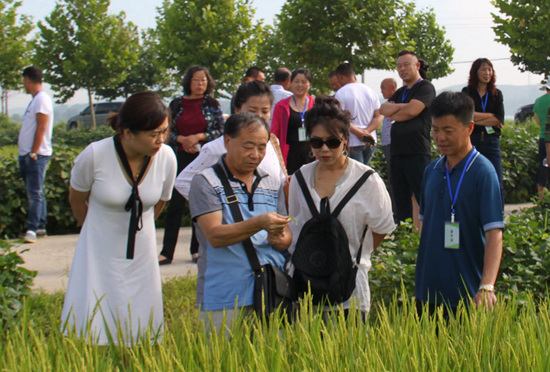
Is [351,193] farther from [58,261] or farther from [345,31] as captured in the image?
[345,31]

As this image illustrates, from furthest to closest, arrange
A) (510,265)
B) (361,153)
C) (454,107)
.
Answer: (361,153), (510,265), (454,107)

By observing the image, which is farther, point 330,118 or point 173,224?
point 173,224

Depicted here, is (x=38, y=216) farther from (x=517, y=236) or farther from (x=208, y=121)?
(x=517, y=236)

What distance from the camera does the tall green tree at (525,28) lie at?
2092 cm

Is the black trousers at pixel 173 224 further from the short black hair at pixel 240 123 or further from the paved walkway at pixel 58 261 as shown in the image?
the short black hair at pixel 240 123

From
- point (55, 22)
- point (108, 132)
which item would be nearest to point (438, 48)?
point (55, 22)

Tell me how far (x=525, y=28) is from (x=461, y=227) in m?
20.4

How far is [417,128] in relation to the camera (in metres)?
6.32

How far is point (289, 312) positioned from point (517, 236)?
243cm

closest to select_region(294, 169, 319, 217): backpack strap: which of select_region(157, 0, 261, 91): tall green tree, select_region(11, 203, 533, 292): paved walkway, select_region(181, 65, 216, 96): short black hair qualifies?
select_region(11, 203, 533, 292): paved walkway

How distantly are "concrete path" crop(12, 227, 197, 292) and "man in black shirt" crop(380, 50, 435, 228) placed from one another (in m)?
2.22

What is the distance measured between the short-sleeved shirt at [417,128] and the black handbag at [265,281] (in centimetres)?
361

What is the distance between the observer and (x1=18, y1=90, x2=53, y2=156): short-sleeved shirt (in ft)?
24.5

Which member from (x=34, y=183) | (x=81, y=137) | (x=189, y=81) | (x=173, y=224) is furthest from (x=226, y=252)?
(x=81, y=137)
